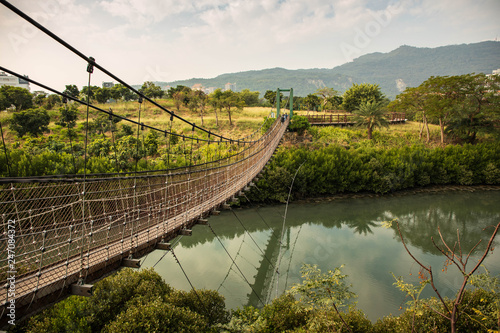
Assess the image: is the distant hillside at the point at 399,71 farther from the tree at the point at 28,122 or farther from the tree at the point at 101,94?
the tree at the point at 28,122

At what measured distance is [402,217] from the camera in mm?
10516

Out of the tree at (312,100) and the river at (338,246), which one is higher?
the tree at (312,100)

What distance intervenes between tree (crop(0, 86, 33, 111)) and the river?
10.2m

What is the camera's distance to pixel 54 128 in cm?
1373

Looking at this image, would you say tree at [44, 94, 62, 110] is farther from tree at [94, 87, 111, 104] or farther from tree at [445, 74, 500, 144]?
tree at [445, 74, 500, 144]

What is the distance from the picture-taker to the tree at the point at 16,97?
1229cm

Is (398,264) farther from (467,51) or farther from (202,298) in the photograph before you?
(467,51)

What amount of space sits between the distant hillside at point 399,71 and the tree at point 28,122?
75.2 meters

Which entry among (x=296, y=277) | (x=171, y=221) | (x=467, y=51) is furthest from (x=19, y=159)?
(x=467, y=51)

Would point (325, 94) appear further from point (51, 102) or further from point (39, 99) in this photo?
point (39, 99)

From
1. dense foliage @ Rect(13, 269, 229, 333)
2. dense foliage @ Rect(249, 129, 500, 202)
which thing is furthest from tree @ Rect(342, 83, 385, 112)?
dense foliage @ Rect(13, 269, 229, 333)

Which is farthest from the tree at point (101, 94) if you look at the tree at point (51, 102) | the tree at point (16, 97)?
the tree at point (16, 97)

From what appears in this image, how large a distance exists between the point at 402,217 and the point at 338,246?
390 centimetres

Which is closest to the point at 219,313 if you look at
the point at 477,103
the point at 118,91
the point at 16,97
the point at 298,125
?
the point at 298,125
